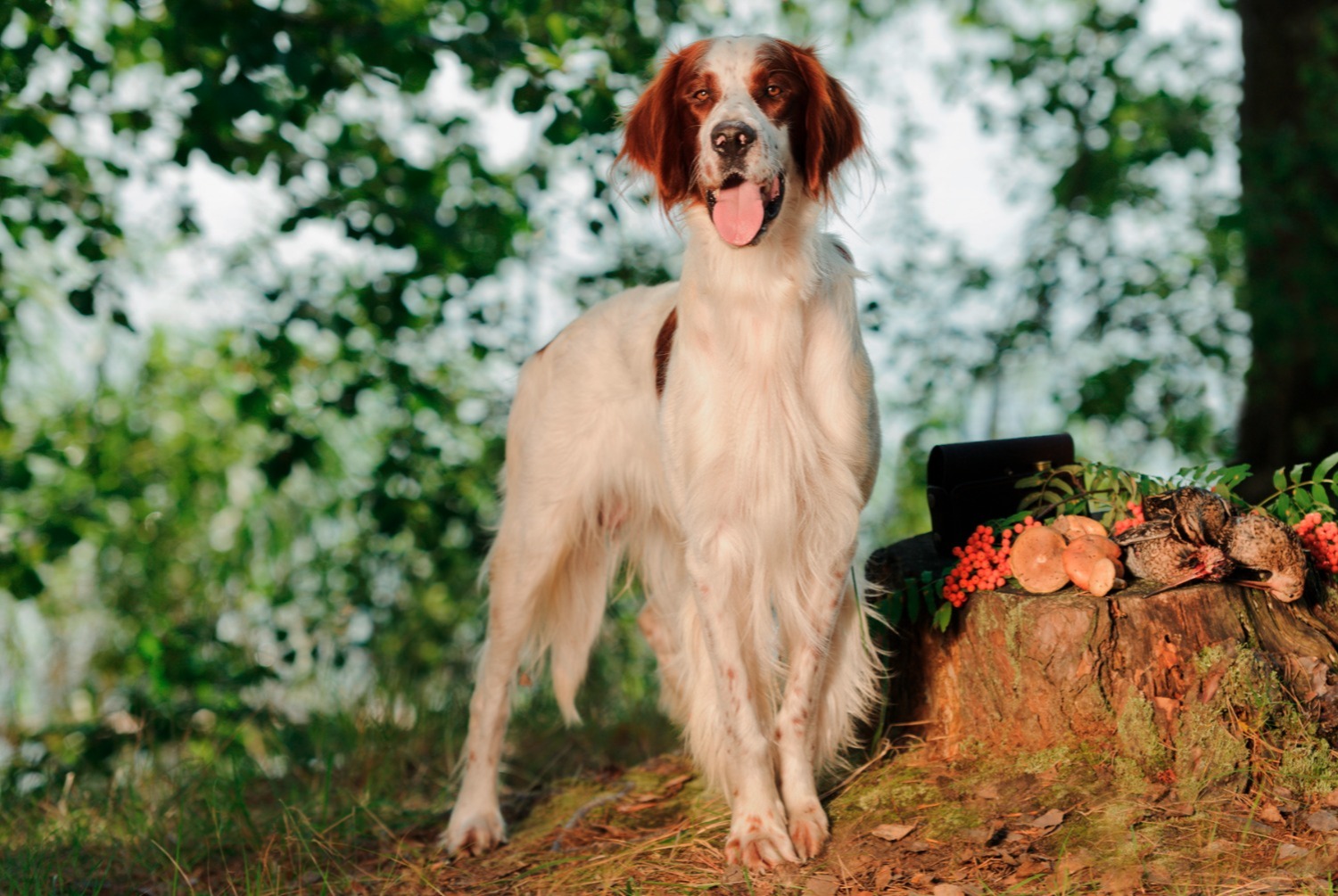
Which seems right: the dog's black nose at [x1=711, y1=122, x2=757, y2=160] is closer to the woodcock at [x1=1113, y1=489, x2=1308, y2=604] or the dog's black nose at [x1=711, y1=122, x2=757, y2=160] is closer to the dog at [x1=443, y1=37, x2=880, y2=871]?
the dog at [x1=443, y1=37, x2=880, y2=871]

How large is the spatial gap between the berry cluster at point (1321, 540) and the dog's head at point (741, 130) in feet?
4.58

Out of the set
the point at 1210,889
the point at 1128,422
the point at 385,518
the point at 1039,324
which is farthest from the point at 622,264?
the point at 1210,889

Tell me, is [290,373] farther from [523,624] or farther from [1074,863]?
[1074,863]

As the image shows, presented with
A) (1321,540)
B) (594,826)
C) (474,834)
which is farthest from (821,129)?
(474,834)

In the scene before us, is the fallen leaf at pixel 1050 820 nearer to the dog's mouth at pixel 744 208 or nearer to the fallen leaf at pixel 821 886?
the fallen leaf at pixel 821 886

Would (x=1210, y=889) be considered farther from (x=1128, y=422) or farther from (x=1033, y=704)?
(x=1128, y=422)

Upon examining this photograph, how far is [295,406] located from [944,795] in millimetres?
3122

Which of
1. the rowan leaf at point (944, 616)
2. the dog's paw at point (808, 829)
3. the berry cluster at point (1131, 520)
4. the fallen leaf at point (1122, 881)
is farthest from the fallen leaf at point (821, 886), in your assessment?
the berry cluster at point (1131, 520)

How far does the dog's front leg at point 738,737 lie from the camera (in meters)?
2.63

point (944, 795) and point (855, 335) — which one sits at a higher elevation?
point (855, 335)

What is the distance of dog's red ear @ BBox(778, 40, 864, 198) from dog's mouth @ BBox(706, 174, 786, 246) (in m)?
0.12

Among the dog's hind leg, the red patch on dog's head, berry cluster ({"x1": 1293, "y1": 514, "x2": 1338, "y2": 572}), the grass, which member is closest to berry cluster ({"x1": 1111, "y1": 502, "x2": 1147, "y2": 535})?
berry cluster ({"x1": 1293, "y1": 514, "x2": 1338, "y2": 572})

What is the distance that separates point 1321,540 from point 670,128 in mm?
1809

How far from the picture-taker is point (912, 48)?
7.30 metres
